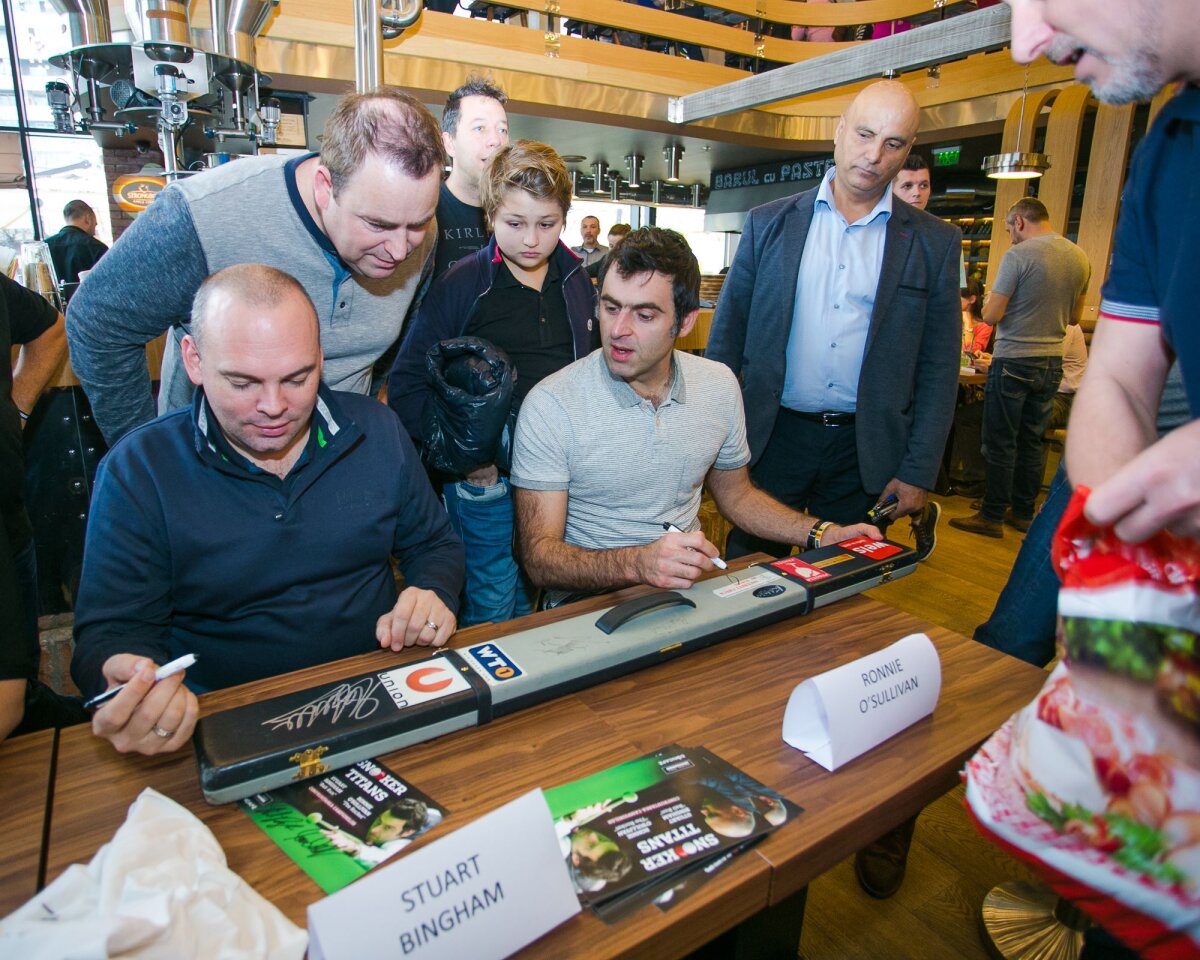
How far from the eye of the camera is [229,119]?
9.78 ft

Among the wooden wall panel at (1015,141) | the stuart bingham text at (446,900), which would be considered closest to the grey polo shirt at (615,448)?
the stuart bingham text at (446,900)

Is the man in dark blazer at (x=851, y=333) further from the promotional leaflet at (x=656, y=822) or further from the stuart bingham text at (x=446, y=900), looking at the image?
the stuart bingham text at (x=446, y=900)

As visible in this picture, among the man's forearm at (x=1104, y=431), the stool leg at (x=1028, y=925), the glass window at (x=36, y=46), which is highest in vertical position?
the glass window at (x=36, y=46)

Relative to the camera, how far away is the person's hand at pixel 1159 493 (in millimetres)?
550

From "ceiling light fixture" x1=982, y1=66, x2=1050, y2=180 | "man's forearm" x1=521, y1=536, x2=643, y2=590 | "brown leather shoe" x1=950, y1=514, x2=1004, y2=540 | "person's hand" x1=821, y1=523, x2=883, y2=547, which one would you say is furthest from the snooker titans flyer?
"ceiling light fixture" x1=982, y1=66, x2=1050, y2=180

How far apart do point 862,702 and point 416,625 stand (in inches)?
25.3

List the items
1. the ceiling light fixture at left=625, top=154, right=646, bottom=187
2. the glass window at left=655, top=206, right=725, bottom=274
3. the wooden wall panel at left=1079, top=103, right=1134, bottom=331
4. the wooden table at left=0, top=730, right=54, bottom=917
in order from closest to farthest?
the wooden table at left=0, top=730, right=54, bottom=917, the wooden wall panel at left=1079, top=103, right=1134, bottom=331, the ceiling light fixture at left=625, top=154, right=646, bottom=187, the glass window at left=655, top=206, right=725, bottom=274

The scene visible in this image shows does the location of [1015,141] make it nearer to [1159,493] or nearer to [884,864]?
[884,864]

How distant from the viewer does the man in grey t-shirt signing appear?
4.25 meters

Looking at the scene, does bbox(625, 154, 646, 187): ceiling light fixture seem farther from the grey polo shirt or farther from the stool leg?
the stool leg

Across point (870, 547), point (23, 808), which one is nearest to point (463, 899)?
point (23, 808)

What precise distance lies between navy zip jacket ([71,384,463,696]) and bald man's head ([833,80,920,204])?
57.0 inches

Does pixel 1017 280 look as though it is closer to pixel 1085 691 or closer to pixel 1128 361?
pixel 1128 361

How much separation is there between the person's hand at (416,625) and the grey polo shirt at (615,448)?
1.75ft
